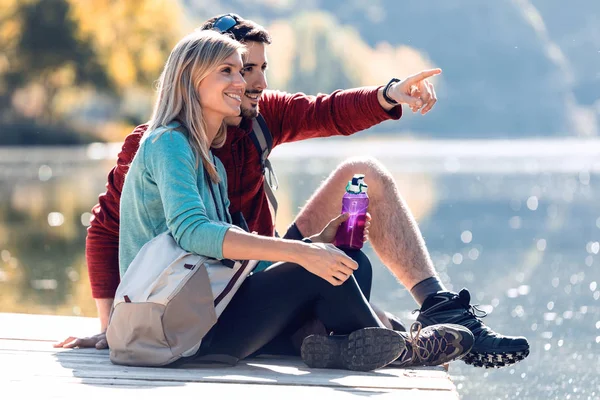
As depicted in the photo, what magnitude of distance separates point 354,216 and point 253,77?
0.75 metres

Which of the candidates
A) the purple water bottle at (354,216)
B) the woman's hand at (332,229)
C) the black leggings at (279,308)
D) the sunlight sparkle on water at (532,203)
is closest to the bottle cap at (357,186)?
the purple water bottle at (354,216)

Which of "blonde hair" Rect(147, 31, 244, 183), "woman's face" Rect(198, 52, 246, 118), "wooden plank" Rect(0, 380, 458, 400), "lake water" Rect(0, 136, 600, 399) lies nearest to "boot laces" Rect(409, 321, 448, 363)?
"wooden plank" Rect(0, 380, 458, 400)

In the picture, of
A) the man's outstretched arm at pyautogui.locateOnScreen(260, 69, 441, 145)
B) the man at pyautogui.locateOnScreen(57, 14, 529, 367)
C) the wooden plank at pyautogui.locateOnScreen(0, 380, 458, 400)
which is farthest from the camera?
the man's outstretched arm at pyautogui.locateOnScreen(260, 69, 441, 145)

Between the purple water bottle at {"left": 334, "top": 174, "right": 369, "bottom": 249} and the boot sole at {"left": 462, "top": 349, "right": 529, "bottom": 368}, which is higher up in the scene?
the purple water bottle at {"left": 334, "top": 174, "right": 369, "bottom": 249}

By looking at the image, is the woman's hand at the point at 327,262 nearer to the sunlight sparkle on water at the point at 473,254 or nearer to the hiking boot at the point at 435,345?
the hiking boot at the point at 435,345

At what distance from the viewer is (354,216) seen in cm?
386

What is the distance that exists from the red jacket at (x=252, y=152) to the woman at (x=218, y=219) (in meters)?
0.38

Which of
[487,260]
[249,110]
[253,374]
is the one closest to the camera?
[253,374]

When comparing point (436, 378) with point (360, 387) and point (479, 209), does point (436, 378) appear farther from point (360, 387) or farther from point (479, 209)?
point (479, 209)

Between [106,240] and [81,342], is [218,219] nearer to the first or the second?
[106,240]

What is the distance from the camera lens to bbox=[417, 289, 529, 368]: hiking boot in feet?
12.8

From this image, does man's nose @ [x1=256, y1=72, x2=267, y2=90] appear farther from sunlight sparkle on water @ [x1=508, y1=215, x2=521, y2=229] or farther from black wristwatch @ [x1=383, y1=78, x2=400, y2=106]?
sunlight sparkle on water @ [x1=508, y1=215, x2=521, y2=229]

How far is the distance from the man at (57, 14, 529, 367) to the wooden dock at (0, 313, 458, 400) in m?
0.29

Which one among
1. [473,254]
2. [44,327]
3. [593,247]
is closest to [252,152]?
[44,327]
